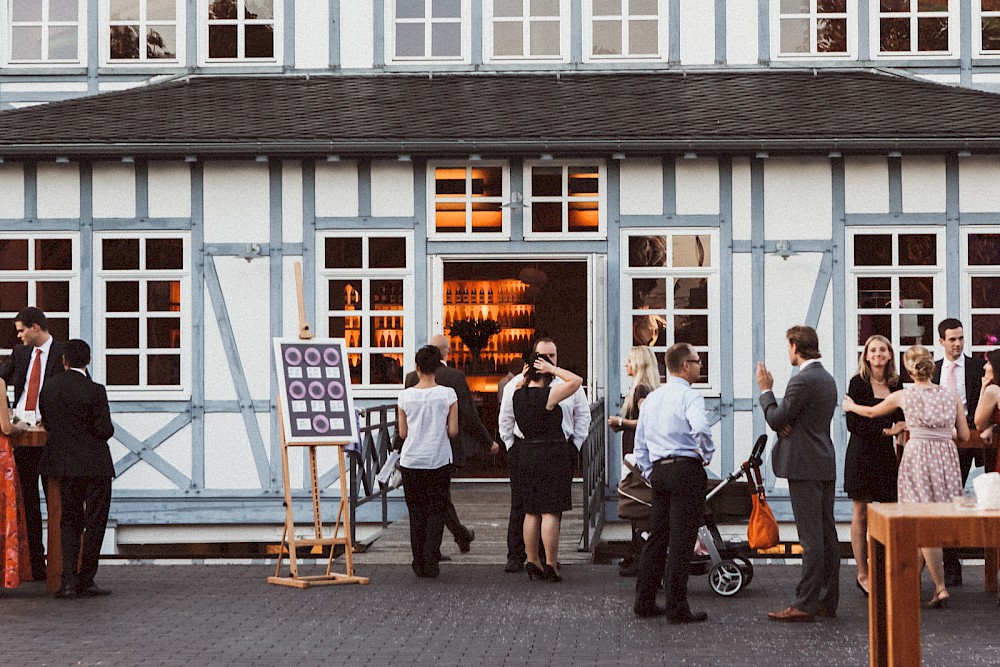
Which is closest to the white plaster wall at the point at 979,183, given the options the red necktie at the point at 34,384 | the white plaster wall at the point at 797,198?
the white plaster wall at the point at 797,198

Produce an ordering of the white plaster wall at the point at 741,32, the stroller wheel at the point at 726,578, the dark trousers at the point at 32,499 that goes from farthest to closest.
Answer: the white plaster wall at the point at 741,32 < the dark trousers at the point at 32,499 < the stroller wheel at the point at 726,578

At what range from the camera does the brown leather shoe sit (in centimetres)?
920

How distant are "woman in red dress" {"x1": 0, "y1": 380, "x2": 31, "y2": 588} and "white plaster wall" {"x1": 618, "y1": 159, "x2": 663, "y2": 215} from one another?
22.0 ft

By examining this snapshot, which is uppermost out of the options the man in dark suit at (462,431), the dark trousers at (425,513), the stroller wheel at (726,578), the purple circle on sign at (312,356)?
the purple circle on sign at (312,356)

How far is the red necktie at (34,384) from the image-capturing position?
37.0 feet

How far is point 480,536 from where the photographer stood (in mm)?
13070

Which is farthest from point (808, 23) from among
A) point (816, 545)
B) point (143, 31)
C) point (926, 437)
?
point (816, 545)

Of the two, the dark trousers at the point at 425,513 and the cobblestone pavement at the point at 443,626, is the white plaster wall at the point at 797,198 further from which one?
the dark trousers at the point at 425,513

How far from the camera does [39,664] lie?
802cm

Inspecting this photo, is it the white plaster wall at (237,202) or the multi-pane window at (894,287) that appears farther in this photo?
the white plaster wall at (237,202)

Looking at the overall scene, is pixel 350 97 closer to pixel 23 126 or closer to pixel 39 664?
pixel 23 126

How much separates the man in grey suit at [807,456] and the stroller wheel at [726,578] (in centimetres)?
87

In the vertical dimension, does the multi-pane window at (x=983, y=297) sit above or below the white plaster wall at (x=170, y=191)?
below

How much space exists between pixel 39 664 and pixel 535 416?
4151 mm
